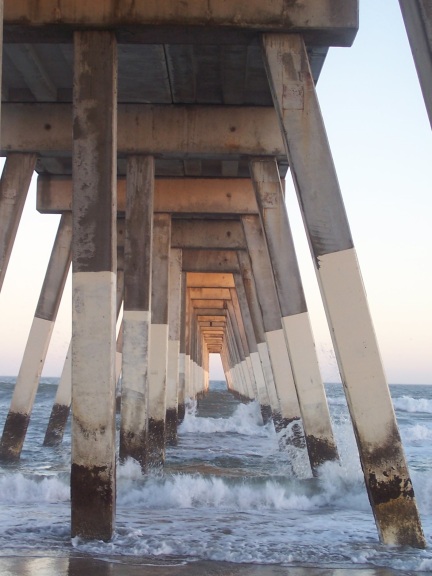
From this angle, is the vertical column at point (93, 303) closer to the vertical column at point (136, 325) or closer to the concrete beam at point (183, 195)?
the vertical column at point (136, 325)

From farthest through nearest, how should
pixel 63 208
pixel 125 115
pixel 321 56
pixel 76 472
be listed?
pixel 63 208 → pixel 125 115 → pixel 321 56 → pixel 76 472

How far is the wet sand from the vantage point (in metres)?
4.92

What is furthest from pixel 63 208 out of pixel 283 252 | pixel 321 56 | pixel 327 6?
pixel 327 6

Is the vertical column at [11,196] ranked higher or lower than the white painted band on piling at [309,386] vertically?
higher

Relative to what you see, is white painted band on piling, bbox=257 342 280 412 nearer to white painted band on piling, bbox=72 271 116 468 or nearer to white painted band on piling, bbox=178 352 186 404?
white painted band on piling, bbox=178 352 186 404

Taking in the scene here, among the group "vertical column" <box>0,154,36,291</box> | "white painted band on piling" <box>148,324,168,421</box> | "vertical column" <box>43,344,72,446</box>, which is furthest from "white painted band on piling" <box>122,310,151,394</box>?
"vertical column" <box>43,344,72,446</box>

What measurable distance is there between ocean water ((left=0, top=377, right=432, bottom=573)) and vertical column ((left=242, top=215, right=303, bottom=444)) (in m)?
0.72

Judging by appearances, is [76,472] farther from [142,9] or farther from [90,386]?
[142,9]

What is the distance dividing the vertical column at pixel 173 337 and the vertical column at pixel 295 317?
6.06m

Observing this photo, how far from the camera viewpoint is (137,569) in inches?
200

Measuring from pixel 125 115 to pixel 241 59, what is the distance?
6.45ft

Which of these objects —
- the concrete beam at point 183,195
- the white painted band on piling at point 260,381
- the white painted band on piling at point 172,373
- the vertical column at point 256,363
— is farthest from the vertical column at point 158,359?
the white painted band on piling at point 260,381

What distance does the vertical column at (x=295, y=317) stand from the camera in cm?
980

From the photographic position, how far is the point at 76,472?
6.17m
